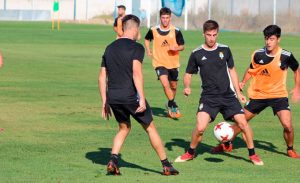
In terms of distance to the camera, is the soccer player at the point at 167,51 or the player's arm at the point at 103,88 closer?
the player's arm at the point at 103,88

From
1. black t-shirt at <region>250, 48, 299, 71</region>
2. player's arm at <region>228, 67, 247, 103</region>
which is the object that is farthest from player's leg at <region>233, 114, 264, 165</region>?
black t-shirt at <region>250, 48, 299, 71</region>

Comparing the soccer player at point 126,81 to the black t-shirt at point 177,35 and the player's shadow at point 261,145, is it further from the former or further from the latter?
the black t-shirt at point 177,35

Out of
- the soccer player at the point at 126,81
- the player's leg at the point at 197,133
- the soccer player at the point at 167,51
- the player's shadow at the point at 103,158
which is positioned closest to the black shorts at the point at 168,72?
the soccer player at the point at 167,51

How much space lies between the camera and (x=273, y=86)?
43.2ft

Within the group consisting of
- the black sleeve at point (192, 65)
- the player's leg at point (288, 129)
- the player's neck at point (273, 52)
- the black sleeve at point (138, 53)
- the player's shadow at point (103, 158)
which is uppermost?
the black sleeve at point (138, 53)

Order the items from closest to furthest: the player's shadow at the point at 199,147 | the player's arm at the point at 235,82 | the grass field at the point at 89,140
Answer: the grass field at the point at 89,140
the player's arm at the point at 235,82
the player's shadow at the point at 199,147

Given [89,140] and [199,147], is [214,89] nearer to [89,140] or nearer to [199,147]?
[199,147]

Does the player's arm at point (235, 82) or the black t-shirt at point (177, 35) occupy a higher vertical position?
the player's arm at point (235, 82)

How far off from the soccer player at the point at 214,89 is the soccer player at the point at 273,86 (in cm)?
36

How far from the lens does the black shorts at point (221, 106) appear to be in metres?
12.6

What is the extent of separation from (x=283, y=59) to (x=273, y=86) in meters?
0.42

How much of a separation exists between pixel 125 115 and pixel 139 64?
761 millimetres

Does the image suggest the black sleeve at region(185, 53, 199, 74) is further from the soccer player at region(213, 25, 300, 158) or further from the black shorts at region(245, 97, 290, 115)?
the black shorts at region(245, 97, 290, 115)

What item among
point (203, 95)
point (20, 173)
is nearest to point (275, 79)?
point (203, 95)
